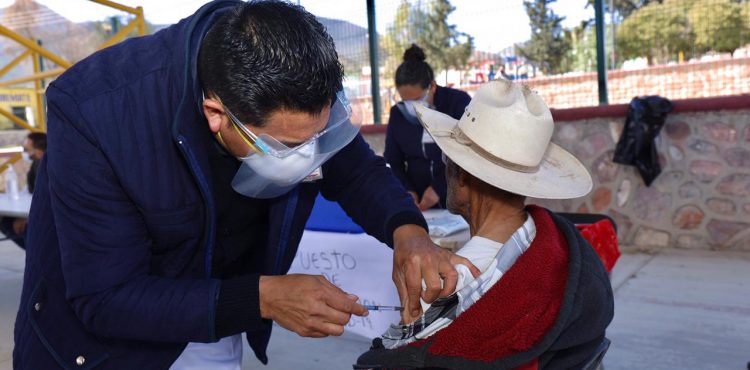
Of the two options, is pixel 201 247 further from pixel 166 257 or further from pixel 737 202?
pixel 737 202

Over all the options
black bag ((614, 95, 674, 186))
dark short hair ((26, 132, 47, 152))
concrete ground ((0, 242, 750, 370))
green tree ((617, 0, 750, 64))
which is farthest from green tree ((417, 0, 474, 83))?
dark short hair ((26, 132, 47, 152))

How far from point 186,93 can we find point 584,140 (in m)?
4.73

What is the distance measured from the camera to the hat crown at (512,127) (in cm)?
169

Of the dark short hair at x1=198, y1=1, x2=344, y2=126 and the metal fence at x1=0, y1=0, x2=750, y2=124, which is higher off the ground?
Result: the metal fence at x1=0, y1=0, x2=750, y2=124

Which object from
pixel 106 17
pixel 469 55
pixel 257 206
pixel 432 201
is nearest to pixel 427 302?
pixel 257 206

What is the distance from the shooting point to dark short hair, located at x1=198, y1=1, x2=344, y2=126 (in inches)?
47.1

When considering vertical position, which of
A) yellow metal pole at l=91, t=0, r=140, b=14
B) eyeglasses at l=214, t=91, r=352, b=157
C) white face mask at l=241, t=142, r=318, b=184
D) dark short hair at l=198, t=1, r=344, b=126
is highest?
yellow metal pole at l=91, t=0, r=140, b=14

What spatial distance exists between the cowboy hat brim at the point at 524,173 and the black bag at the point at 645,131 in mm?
3498

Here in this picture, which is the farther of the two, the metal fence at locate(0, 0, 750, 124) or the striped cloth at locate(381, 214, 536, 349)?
the metal fence at locate(0, 0, 750, 124)

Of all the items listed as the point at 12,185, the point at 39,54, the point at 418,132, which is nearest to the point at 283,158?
the point at 418,132

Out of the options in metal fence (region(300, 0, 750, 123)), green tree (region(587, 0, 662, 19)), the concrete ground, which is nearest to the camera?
the concrete ground

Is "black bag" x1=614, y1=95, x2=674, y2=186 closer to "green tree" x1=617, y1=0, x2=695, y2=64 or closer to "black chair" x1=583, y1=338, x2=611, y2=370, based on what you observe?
"green tree" x1=617, y1=0, x2=695, y2=64

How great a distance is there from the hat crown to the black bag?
3652 mm

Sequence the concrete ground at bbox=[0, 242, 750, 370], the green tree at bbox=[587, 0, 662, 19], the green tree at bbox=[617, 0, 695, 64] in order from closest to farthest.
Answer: the concrete ground at bbox=[0, 242, 750, 370] < the green tree at bbox=[617, 0, 695, 64] < the green tree at bbox=[587, 0, 662, 19]
